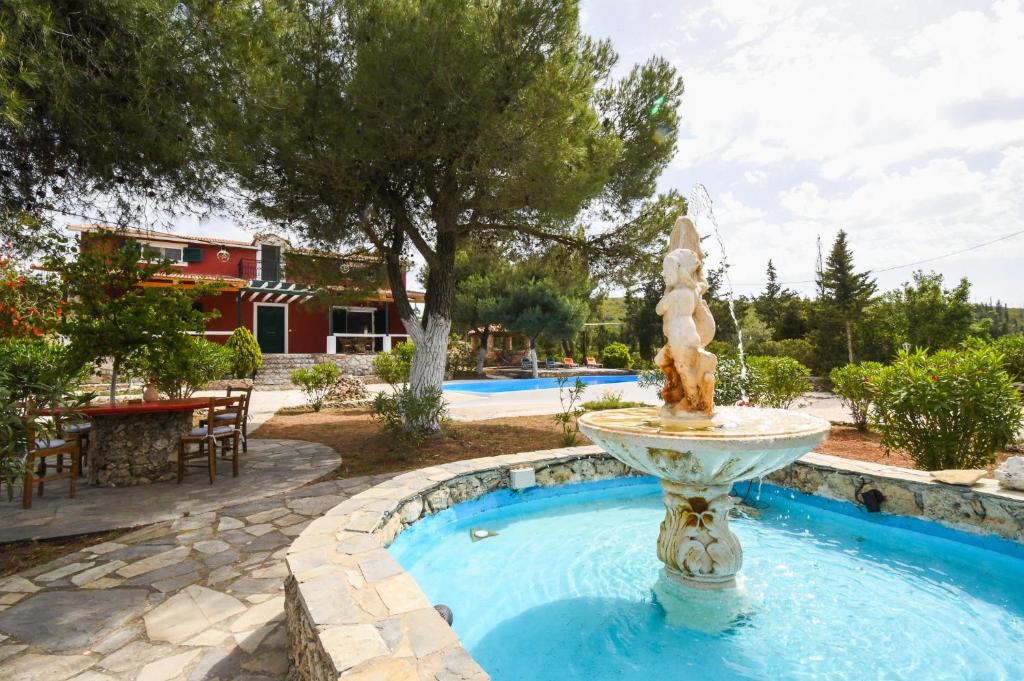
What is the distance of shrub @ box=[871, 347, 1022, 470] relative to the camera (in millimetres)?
5629

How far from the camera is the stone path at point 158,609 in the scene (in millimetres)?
2516

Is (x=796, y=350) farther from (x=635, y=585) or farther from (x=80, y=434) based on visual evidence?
(x=80, y=434)

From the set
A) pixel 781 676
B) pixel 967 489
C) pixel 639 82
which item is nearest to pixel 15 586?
pixel 781 676

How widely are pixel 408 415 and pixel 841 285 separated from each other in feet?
90.1

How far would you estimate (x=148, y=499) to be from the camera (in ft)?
17.3

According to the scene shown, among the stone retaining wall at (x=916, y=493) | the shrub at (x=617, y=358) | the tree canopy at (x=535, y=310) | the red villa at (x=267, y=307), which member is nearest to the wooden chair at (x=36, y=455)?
the stone retaining wall at (x=916, y=493)

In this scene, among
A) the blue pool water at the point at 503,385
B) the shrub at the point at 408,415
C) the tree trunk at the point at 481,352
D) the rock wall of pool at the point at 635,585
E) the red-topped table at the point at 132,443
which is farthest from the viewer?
the tree trunk at the point at 481,352

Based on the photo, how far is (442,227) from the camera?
8.29 meters

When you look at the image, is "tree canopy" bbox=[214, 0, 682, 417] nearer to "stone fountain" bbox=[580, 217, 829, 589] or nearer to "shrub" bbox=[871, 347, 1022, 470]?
"stone fountain" bbox=[580, 217, 829, 589]

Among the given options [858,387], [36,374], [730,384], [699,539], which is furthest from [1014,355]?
[36,374]

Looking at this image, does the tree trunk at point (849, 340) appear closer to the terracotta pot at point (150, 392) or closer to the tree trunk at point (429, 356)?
the tree trunk at point (429, 356)

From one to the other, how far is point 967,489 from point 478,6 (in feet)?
24.5

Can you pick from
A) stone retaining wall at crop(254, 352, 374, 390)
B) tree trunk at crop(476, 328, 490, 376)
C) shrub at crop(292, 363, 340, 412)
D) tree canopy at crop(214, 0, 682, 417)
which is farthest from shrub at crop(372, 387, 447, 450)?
tree trunk at crop(476, 328, 490, 376)

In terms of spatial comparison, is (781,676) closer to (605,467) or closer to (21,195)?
(605,467)
